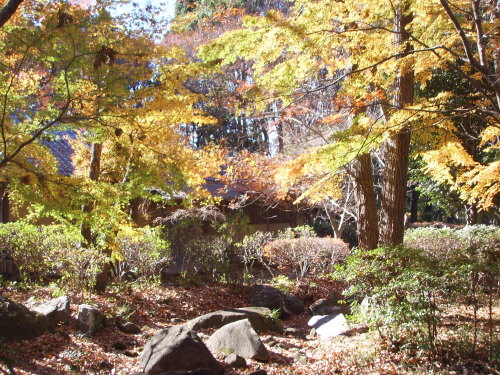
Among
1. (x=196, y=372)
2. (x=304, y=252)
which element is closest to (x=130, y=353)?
(x=196, y=372)

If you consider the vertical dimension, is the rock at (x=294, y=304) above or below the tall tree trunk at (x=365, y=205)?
below

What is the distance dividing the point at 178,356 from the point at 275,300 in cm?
493

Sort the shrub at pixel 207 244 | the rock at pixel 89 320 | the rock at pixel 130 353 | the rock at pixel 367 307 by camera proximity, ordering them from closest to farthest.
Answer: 1. the rock at pixel 367 307
2. the rock at pixel 130 353
3. the rock at pixel 89 320
4. the shrub at pixel 207 244

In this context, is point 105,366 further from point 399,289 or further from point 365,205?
point 365,205

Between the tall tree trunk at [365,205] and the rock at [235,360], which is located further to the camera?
the tall tree trunk at [365,205]

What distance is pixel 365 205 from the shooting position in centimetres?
876

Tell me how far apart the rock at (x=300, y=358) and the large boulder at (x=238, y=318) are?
172cm

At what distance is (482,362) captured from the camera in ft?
16.8

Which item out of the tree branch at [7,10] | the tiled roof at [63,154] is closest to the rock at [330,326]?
the tree branch at [7,10]

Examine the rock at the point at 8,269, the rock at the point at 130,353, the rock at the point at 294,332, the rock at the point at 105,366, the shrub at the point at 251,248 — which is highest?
the shrub at the point at 251,248

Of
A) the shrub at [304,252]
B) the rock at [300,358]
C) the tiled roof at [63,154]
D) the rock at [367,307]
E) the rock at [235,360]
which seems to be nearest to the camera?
the rock at [367,307]

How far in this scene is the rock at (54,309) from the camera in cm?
700

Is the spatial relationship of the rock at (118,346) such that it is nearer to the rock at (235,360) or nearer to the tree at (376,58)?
the rock at (235,360)

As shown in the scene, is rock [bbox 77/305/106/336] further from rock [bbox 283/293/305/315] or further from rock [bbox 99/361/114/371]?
rock [bbox 283/293/305/315]
